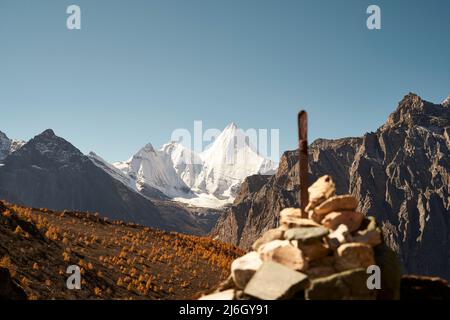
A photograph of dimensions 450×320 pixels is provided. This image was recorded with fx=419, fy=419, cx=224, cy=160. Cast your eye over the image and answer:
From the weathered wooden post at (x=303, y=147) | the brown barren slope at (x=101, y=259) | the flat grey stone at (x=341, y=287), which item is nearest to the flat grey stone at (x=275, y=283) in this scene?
the flat grey stone at (x=341, y=287)

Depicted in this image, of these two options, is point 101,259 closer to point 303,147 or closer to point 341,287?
point 303,147

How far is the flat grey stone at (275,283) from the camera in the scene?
10961mm

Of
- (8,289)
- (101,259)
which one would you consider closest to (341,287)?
(8,289)

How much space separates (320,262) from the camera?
38.5ft

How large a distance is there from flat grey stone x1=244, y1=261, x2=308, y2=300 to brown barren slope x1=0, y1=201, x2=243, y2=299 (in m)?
11.0

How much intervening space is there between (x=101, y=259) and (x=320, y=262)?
680 inches

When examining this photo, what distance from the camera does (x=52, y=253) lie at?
2289 cm

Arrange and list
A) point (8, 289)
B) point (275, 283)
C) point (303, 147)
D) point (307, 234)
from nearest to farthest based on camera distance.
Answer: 1. point (275, 283)
2. point (307, 234)
3. point (303, 147)
4. point (8, 289)

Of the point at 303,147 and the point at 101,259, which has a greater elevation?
the point at 303,147

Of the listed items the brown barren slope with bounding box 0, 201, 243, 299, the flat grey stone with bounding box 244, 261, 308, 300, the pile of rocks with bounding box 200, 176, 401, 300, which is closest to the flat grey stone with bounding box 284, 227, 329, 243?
the pile of rocks with bounding box 200, 176, 401, 300
